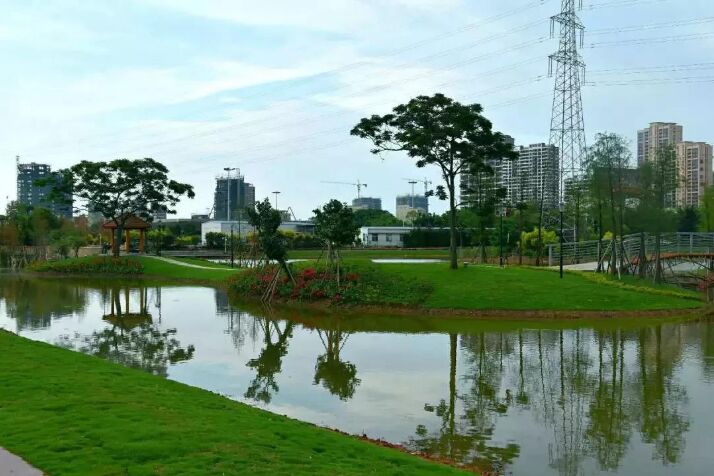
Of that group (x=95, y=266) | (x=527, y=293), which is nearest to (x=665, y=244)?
(x=527, y=293)

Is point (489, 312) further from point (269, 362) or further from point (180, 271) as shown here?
point (180, 271)

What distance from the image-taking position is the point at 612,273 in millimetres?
34250

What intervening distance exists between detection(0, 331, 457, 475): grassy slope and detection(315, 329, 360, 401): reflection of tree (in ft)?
11.1

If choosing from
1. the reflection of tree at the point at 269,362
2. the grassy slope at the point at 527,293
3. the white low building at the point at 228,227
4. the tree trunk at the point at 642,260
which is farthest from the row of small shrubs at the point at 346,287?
the white low building at the point at 228,227

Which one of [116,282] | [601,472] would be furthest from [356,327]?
[116,282]

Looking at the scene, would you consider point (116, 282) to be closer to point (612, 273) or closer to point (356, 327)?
point (356, 327)

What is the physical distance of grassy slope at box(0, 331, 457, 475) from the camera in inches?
293

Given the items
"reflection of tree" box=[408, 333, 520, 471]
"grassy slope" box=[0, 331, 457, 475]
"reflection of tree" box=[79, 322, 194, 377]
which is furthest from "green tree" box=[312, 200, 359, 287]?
"grassy slope" box=[0, 331, 457, 475]

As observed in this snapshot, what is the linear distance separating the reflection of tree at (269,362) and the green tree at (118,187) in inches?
1319

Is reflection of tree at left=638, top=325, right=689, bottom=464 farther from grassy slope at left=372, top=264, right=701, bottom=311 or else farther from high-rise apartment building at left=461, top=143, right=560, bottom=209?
high-rise apartment building at left=461, top=143, right=560, bottom=209

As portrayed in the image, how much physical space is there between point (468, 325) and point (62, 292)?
2589 cm

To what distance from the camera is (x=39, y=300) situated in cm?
3372

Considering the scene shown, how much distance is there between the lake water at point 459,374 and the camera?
1068cm

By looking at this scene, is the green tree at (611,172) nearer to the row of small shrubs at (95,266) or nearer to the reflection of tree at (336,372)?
the reflection of tree at (336,372)
